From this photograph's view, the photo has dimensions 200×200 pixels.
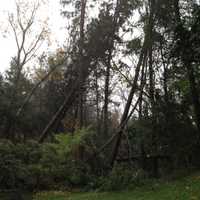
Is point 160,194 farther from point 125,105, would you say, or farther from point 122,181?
point 125,105

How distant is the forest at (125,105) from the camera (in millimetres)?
11578

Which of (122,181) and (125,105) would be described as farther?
(125,105)

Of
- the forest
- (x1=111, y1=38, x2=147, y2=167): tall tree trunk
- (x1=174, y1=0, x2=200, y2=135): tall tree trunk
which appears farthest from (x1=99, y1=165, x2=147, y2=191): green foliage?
(x1=111, y1=38, x2=147, y2=167): tall tree trunk

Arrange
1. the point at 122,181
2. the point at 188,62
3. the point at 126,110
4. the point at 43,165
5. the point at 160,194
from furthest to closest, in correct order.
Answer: the point at 126,110 < the point at 43,165 < the point at 188,62 < the point at 122,181 < the point at 160,194

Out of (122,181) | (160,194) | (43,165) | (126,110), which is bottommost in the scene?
(160,194)

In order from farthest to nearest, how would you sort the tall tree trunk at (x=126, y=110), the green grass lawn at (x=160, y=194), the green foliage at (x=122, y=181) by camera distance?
the tall tree trunk at (x=126, y=110), the green foliage at (x=122, y=181), the green grass lawn at (x=160, y=194)

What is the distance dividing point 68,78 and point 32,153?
10.1 m

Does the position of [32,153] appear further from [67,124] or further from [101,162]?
[67,124]

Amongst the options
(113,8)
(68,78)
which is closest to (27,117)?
(68,78)

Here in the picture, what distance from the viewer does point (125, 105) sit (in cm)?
1748

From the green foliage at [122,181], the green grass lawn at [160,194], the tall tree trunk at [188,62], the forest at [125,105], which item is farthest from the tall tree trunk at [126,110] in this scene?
the green grass lawn at [160,194]

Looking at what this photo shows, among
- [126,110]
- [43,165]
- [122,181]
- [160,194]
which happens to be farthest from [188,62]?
[43,165]

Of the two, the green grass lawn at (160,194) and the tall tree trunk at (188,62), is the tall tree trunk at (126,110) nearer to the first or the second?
the tall tree trunk at (188,62)

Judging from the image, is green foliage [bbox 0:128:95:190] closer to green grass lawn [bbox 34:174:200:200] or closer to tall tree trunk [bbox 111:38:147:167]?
green grass lawn [bbox 34:174:200:200]
